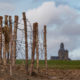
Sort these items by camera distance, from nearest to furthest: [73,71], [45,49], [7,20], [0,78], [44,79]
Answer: [0,78], [44,79], [45,49], [7,20], [73,71]

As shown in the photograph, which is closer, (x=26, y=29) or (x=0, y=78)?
(x=0, y=78)

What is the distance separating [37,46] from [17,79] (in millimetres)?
6785

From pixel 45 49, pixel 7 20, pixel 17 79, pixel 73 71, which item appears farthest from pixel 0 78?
pixel 73 71

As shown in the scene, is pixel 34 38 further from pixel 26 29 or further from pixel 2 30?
pixel 2 30

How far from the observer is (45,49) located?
92.3 ft

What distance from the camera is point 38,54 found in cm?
2822

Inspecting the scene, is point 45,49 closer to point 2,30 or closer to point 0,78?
point 2,30

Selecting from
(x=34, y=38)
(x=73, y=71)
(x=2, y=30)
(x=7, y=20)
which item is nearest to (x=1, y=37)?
(x=2, y=30)

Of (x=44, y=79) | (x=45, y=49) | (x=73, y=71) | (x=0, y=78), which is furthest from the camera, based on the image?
(x=73, y=71)

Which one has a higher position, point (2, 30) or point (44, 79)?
point (2, 30)

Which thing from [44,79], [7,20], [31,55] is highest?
[7,20]

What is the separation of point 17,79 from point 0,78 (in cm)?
171

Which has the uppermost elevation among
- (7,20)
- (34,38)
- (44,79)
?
(7,20)

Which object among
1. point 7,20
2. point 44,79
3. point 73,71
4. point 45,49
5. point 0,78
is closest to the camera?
point 0,78
